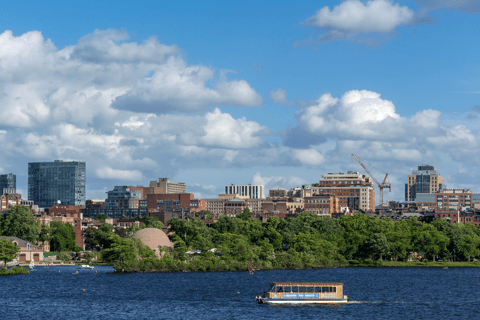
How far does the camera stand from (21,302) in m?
106

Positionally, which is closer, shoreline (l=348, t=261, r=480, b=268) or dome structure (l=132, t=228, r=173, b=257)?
dome structure (l=132, t=228, r=173, b=257)

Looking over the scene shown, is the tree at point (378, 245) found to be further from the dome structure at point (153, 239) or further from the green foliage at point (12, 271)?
the green foliage at point (12, 271)

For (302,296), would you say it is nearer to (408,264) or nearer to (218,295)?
(218,295)

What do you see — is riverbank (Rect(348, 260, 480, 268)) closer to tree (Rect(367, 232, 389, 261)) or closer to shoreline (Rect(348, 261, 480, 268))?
shoreline (Rect(348, 261, 480, 268))

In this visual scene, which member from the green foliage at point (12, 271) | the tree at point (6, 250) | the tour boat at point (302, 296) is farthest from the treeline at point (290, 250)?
the tour boat at point (302, 296)

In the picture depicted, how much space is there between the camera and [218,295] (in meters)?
114

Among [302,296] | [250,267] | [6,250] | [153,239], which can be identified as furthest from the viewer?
[153,239]

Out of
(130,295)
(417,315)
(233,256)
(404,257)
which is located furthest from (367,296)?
(404,257)

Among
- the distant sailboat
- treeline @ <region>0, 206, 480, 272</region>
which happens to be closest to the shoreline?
treeline @ <region>0, 206, 480, 272</region>

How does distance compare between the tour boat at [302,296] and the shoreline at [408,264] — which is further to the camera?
the shoreline at [408,264]

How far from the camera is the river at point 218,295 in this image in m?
95.4

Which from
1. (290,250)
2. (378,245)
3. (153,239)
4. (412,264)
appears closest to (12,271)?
(153,239)

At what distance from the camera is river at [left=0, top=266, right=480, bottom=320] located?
313 ft

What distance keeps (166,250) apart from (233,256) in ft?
52.5
